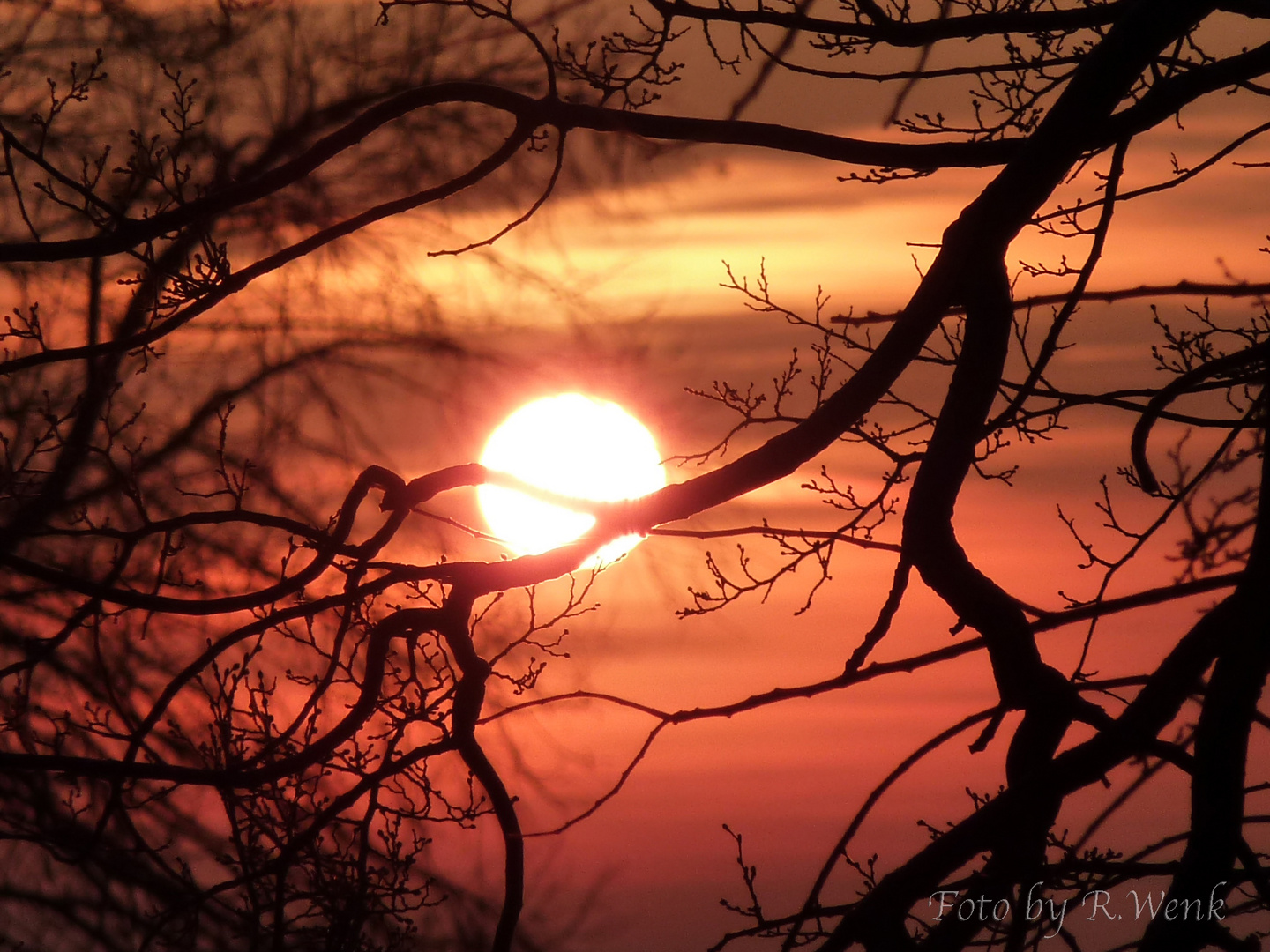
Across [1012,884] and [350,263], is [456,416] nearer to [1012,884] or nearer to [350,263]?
[350,263]

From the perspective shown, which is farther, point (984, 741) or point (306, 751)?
point (984, 741)

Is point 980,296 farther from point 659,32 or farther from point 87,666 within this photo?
point 87,666

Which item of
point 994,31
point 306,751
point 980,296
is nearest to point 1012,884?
point 980,296

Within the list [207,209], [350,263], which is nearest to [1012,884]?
[207,209]

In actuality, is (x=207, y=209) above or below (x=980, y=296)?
above

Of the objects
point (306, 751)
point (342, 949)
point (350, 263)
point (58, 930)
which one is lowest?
point (342, 949)

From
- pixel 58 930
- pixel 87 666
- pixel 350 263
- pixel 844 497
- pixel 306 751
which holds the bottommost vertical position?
pixel 306 751

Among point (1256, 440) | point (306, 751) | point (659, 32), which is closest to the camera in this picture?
point (306, 751)

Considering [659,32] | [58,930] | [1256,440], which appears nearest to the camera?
[1256,440]

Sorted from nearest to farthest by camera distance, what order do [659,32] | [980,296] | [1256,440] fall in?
[980,296]
[1256,440]
[659,32]

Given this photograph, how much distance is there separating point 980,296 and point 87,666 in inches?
298

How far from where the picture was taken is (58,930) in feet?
27.9

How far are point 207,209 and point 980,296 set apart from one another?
2.06 m

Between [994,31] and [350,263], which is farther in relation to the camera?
[350,263]
